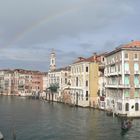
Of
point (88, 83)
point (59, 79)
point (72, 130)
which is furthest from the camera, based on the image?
point (59, 79)

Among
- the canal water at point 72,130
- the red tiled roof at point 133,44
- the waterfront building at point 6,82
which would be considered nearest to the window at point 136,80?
the red tiled roof at point 133,44

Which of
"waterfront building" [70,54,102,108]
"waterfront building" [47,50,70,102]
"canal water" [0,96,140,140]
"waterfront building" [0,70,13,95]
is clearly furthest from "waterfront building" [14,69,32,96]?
"canal water" [0,96,140,140]

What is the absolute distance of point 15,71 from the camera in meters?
138

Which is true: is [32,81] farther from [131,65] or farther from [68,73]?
[131,65]

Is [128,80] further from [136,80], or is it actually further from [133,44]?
[133,44]

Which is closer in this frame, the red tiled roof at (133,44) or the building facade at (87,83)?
the red tiled roof at (133,44)

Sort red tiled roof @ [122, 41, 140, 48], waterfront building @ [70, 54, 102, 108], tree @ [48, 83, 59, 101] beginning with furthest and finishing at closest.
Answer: tree @ [48, 83, 59, 101], waterfront building @ [70, 54, 102, 108], red tiled roof @ [122, 41, 140, 48]

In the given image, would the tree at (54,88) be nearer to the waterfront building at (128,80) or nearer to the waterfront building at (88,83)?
the waterfront building at (88,83)

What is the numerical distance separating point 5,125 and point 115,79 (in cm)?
1753

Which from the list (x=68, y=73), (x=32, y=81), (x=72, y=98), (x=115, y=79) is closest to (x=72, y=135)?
(x=115, y=79)

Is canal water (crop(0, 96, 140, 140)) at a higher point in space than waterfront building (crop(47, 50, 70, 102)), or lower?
lower

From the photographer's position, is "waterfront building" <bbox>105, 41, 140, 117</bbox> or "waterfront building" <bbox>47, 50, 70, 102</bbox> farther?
"waterfront building" <bbox>47, 50, 70, 102</bbox>

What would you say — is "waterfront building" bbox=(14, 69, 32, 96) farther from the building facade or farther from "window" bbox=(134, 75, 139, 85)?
"window" bbox=(134, 75, 139, 85)

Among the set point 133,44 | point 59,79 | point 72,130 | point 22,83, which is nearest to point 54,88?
point 59,79
